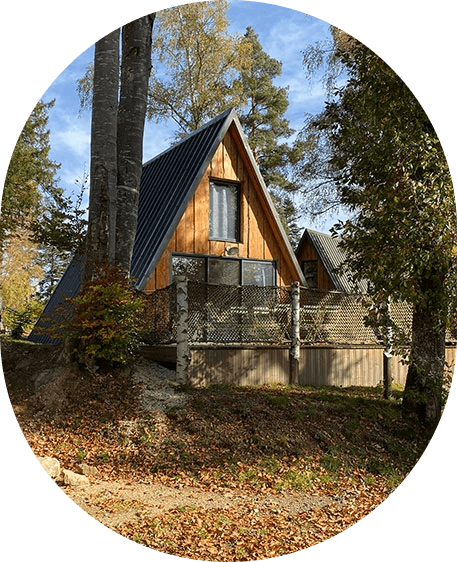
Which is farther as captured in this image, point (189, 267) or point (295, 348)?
point (189, 267)

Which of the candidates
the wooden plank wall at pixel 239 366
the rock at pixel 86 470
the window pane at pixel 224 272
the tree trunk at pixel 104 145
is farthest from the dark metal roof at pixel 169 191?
the rock at pixel 86 470

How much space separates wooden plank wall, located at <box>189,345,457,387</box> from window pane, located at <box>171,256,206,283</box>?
3631 mm

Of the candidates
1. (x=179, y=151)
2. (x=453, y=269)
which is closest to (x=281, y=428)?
(x=453, y=269)

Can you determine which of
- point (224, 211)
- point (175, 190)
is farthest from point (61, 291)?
point (224, 211)

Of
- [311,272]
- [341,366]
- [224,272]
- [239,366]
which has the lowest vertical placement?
[341,366]

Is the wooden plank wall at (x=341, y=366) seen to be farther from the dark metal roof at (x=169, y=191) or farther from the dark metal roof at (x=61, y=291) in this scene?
the dark metal roof at (x=61, y=291)

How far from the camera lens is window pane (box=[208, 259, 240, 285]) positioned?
1296cm

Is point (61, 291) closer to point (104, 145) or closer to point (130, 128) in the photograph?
point (130, 128)

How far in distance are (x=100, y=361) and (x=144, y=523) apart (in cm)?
392

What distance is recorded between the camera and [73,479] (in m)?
5.52

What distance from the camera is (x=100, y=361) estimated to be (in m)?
8.24

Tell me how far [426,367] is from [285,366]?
289 cm

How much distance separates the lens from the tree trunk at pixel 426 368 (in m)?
7.52

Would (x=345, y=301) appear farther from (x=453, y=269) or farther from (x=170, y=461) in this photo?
(x=170, y=461)
